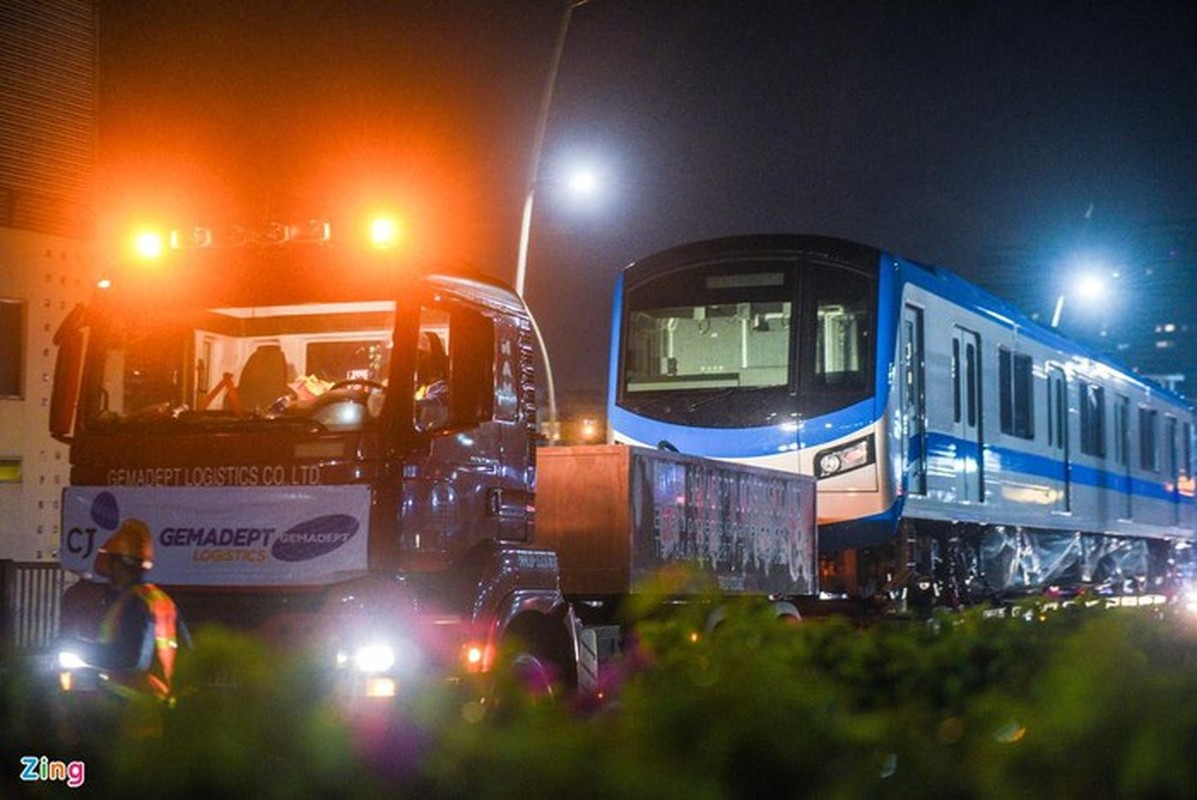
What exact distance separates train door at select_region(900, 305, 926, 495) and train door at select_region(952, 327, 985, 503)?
1.17m

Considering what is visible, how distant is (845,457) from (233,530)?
8462 millimetres

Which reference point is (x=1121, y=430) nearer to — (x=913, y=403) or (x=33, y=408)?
(x=913, y=403)

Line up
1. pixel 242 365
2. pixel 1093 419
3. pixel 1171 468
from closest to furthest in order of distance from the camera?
pixel 242 365 < pixel 1093 419 < pixel 1171 468

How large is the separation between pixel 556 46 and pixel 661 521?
1037 centimetres

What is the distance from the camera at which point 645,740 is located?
284cm

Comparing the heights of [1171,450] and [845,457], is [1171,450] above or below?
above

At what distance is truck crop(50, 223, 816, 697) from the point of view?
8.45 m

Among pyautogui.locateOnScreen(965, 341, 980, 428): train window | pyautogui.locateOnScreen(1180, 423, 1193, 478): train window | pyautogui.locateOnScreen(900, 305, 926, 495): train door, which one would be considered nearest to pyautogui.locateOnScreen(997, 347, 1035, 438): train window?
pyautogui.locateOnScreen(965, 341, 980, 428): train window

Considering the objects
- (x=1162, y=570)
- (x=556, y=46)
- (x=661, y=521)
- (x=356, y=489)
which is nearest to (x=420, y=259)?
(x=356, y=489)

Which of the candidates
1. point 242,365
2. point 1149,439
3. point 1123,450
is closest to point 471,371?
point 242,365

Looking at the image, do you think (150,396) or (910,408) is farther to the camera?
(910,408)

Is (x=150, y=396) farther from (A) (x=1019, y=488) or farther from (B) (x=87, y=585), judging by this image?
(A) (x=1019, y=488)

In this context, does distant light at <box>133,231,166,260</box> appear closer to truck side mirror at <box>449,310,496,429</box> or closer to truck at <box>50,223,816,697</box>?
truck at <box>50,223,816,697</box>

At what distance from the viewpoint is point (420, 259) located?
886 centimetres
